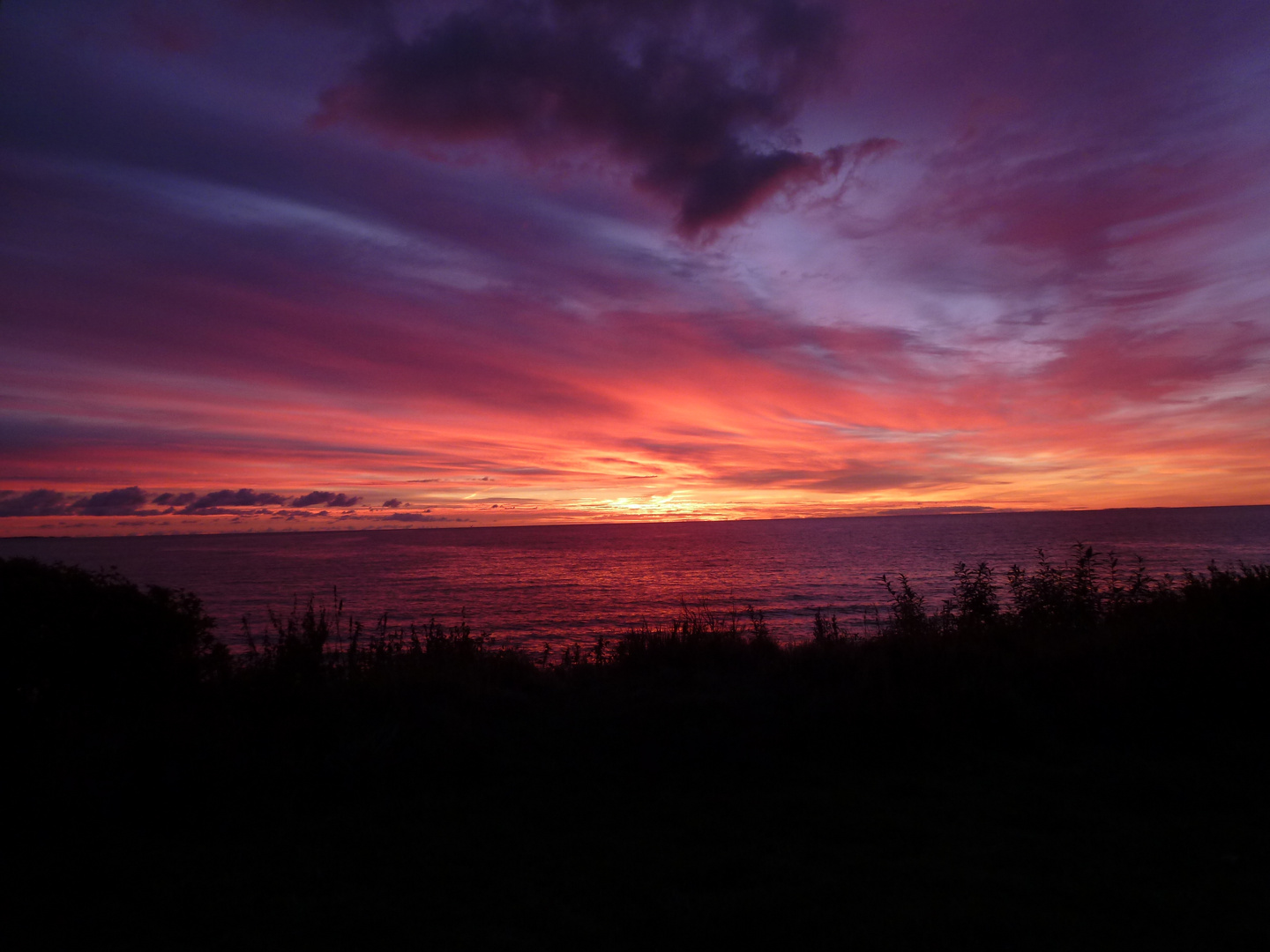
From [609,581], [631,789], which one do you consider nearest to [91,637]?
[631,789]

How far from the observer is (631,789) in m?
5.64

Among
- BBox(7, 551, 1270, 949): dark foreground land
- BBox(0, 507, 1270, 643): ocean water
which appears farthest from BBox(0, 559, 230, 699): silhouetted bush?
BBox(0, 507, 1270, 643): ocean water

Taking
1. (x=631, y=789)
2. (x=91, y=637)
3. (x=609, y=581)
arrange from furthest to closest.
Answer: (x=609, y=581), (x=91, y=637), (x=631, y=789)

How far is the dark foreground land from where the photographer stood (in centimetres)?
381

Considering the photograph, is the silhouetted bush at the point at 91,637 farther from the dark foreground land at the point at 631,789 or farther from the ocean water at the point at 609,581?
the ocean water at the point at 609,581

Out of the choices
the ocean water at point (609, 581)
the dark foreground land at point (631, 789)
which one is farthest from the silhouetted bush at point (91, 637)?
the ocean water at point (609, 581)

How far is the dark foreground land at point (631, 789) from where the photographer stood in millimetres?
3807

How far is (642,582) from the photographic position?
56156 millimetres

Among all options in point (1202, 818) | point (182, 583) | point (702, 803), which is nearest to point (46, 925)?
point (702, 803)

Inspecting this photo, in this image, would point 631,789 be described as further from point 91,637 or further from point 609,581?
point 609,581

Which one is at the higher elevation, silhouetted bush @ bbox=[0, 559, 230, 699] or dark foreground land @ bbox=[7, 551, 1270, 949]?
silhouetted bush @ bbox=[0, 559, 230, 699]

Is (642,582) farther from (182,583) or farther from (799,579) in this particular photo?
(182,583)

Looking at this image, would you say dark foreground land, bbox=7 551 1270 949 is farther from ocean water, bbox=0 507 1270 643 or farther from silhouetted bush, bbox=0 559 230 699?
ocean water, bbox=0 507 1270 643

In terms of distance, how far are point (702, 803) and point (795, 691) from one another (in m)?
2.68
